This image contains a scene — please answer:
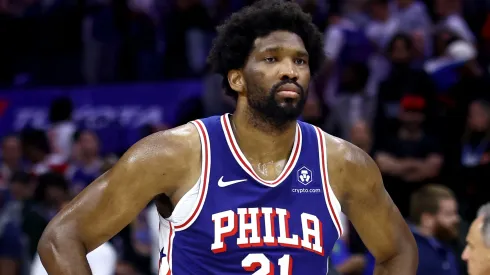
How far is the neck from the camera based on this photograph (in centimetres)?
419

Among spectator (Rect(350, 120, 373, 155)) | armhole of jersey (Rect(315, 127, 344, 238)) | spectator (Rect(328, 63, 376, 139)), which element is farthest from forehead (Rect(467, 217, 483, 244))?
spectator (Rect(328, 63, 376, 139))

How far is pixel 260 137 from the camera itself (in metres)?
4.21

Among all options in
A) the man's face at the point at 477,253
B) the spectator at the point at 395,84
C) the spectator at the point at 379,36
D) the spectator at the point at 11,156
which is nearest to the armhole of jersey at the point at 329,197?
the man's face at the point at 477,253

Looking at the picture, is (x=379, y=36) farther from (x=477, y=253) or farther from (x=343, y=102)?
(x=477, y=253)

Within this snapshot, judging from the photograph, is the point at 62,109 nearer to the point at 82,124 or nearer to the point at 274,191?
the point at 82,124

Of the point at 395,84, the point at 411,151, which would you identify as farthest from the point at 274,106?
the point at 395,84

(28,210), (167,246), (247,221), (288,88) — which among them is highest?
(288,88)

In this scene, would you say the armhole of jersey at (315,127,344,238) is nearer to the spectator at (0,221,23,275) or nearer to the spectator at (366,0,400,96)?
the spectator at (0,221,23,275)

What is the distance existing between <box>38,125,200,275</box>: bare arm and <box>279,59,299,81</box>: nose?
52cm

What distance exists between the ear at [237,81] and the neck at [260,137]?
10 cm

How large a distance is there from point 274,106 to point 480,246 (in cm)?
110

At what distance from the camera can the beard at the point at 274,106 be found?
399cm

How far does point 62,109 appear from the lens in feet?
36.4

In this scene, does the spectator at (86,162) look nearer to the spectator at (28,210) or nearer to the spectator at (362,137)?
the spectator at (28,210)
